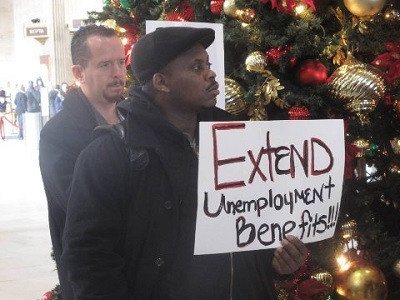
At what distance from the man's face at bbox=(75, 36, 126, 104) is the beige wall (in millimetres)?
16308

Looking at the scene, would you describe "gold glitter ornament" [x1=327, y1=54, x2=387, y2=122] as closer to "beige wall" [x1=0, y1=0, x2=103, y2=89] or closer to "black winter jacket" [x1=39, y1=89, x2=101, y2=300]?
"black winter jacket" [x1=39, y1=89, x2=101, y2=300]

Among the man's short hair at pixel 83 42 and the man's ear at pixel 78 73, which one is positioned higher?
the man's short hair at pixel 83 42

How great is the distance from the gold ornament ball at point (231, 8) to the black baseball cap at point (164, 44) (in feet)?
4.24

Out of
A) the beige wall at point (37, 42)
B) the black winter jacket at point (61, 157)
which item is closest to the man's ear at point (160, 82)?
the black winter jacket at point (61, 157)

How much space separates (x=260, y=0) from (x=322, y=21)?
1.27 ft

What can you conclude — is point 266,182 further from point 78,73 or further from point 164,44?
point 78,73

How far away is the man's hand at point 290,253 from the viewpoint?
189cm

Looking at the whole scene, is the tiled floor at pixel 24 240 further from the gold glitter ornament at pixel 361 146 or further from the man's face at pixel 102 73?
the gold glitter ornament at pixel 361 146

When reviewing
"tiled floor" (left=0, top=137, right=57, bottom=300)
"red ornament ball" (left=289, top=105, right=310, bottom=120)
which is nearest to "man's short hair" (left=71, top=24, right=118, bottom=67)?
"red ornament ball" (left=289, top=105, right=310, bottom=120)

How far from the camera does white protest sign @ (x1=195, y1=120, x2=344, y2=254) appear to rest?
179 cm

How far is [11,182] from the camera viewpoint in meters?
11.2

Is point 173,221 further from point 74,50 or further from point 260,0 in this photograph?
point 260,0

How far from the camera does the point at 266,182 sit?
1.87m

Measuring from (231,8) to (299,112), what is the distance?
0.54 m
